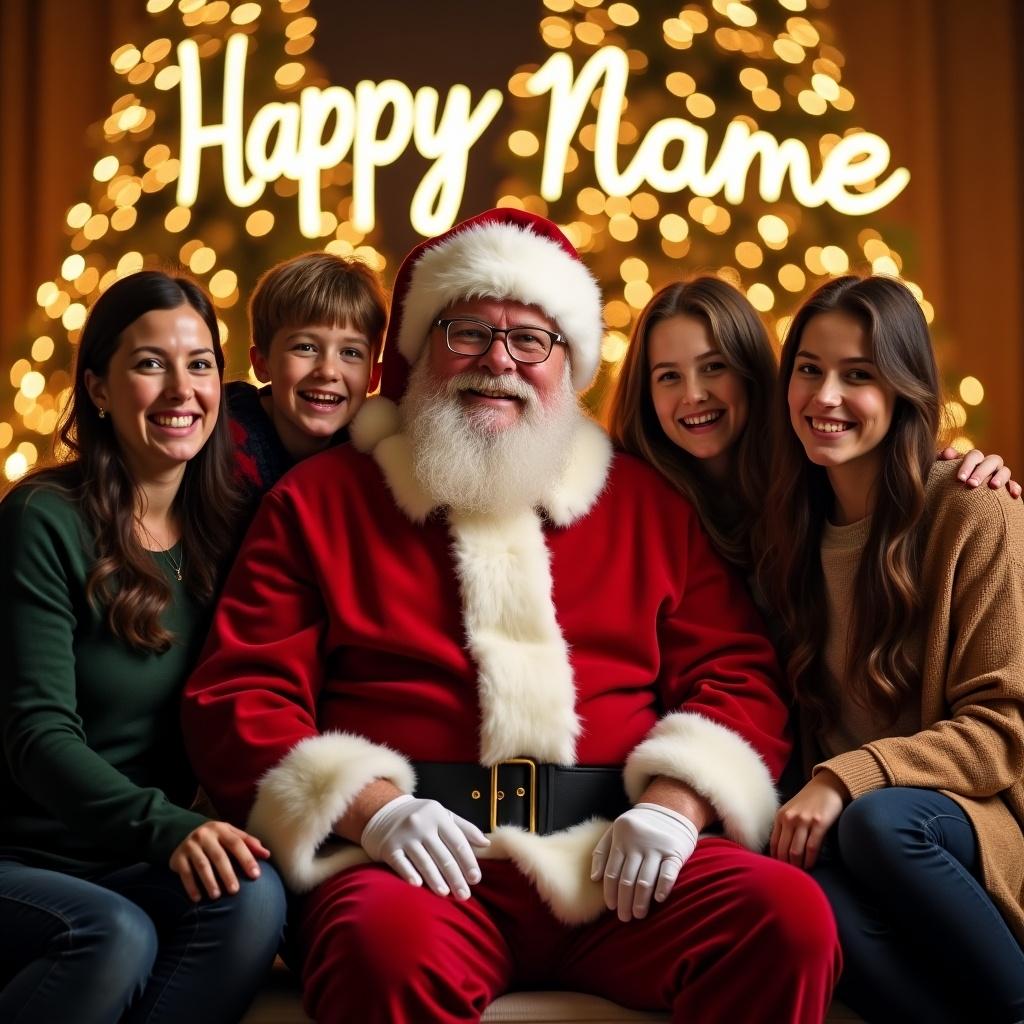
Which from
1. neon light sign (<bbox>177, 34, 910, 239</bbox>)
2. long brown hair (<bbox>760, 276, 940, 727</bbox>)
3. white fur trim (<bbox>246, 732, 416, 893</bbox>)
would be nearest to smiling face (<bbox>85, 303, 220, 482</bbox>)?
white fur trim (<bbox>246, 732, 416, 893</bbox>)

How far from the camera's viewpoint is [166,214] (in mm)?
3910

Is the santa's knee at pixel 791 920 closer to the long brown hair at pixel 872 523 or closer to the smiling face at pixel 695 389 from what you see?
the long brown hair at pixel 872 523

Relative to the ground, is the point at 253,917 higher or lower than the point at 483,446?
lower

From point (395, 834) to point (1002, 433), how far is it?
3605 millimetres

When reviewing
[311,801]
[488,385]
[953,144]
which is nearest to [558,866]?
[311,801]

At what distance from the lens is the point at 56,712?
2068 millimetres

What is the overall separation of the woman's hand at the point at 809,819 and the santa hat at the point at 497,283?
967 mm

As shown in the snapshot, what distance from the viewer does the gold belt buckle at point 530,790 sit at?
7.09 feet

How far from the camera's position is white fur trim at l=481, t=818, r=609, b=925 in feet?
6.64

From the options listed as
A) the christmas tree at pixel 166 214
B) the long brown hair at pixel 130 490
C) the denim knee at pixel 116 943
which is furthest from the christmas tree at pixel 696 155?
the denim knee at pixel 116 943

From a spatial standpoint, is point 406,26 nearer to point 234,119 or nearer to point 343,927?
point 234,119

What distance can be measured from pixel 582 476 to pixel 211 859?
39.8 inches

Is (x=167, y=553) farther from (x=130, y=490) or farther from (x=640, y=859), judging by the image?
(x=640, y=859)

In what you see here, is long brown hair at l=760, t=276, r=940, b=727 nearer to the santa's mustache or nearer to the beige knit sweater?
the beige knit sweater
